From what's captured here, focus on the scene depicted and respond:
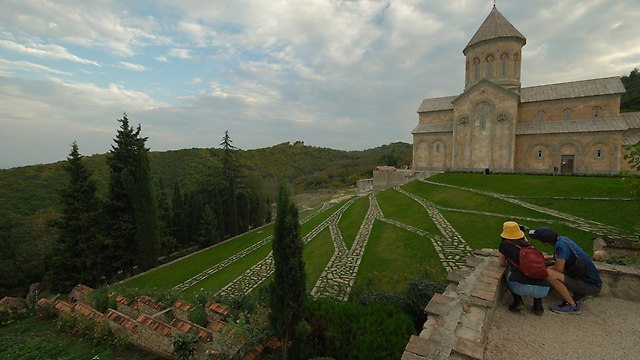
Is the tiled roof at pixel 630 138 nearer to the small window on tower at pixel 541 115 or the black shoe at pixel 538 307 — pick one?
the small window on tower at pixel 541 115

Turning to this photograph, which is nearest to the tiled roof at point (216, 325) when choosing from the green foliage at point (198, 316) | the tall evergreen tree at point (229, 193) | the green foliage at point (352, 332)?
the green foliage at point (198, 316)

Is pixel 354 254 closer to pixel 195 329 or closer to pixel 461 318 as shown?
pixel 195 329

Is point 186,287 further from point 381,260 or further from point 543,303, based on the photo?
point 543,303

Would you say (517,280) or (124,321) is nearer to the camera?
(517,280)

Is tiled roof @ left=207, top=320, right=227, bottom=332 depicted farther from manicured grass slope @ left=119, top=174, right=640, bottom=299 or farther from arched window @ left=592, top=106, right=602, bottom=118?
arched window @ left=592, top=106, right=602, bottom=118

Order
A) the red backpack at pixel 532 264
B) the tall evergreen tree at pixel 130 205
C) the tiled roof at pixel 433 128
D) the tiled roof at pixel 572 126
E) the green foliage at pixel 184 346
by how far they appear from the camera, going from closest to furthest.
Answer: the red backpack at pixel 532 264
the green foliage at pixel 184 346
the tall evergreen tree at pixel 130 205
the tiled roof at pixel 572 126
the tiled roof at pixel 433 128

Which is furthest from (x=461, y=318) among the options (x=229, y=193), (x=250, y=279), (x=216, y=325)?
(x=229, y=193)

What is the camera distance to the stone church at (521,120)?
24484 mm

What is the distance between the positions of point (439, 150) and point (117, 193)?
2999 cm

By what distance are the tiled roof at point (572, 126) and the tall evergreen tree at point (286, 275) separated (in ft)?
97.1

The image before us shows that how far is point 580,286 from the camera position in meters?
4.72

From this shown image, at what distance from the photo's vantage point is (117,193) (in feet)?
56.4

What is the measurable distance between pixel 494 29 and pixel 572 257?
31.9 metres

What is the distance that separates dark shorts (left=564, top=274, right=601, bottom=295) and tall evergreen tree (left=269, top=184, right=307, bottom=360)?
4777mm
